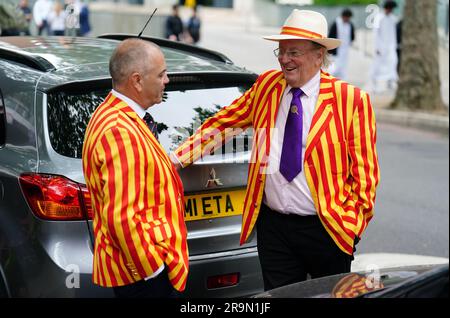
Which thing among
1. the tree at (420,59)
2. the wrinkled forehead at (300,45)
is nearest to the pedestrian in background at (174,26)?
the tree at (420,59)

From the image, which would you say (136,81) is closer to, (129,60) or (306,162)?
(129,60)

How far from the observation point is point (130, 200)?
3.37 meters

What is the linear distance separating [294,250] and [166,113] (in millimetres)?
1044

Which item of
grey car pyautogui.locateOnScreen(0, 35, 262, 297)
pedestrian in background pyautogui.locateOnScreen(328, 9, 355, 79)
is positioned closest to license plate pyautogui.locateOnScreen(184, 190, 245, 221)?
grey car pyautogui.locateOnScreen(0, 35, 262, 297)

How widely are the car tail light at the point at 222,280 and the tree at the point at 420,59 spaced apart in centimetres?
1161

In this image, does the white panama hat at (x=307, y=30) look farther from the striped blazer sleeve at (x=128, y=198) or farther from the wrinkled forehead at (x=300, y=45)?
the striped blazer sleeve at (x=128, y=198)

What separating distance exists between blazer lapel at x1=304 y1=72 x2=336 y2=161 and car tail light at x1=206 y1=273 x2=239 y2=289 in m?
0.91

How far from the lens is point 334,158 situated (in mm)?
3998

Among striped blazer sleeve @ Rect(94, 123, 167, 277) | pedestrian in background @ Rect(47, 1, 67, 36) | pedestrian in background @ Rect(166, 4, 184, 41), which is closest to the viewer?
striped blazer sleeve @ Rect(94, 123, 167, 277)

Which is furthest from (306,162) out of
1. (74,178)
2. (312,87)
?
(74,178)

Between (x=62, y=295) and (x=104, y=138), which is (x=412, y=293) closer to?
(x=104, y=138)

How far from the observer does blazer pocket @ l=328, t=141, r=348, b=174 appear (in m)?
3.99

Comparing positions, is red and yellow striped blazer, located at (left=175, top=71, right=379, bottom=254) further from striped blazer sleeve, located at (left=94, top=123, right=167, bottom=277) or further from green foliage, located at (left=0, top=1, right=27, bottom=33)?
green foliage, located at (left=0, top=1, right=27, bottom=33)

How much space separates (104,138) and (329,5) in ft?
112
